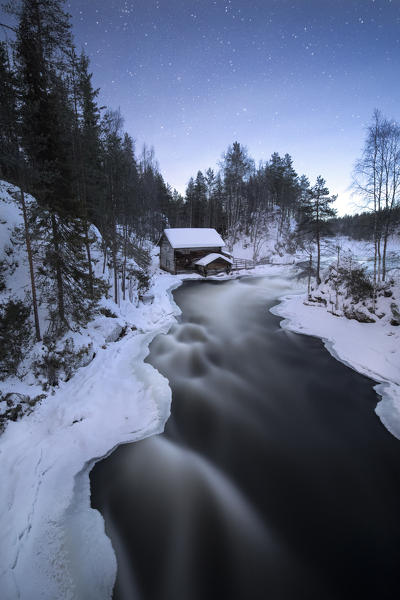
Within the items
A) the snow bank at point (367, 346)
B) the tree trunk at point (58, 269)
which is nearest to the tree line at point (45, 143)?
the tree trunk at point (58, 269)

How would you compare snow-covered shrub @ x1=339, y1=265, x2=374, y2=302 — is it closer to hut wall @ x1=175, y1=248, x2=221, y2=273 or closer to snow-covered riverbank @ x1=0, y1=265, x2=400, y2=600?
snow-covered riverbank @ x1=0, y1=265, x2=400, y2=600

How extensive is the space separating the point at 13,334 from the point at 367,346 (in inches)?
620

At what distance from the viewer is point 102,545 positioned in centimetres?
462

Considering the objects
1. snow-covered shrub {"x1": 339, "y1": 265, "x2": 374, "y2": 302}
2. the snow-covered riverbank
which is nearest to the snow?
the snow-covered riverbank

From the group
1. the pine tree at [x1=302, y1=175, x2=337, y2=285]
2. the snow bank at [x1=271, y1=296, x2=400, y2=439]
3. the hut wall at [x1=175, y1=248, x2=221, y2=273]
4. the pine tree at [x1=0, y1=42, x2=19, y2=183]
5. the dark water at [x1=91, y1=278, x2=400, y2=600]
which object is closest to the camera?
the dark water at [x1=91, y1=278, x2=400, y2=600]

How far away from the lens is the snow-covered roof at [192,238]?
34.7 meters

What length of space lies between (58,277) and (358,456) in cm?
1214

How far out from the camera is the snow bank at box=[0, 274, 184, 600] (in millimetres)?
4102

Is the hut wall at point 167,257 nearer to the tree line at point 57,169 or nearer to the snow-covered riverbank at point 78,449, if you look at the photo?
the tree line at point 57,169

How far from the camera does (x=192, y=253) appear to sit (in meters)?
36.1

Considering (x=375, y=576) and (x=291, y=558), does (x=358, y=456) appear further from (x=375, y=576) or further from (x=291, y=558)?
(x=291, y=558)

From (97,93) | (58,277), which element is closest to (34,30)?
(58,277)

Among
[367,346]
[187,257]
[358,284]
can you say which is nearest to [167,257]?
[187,257]

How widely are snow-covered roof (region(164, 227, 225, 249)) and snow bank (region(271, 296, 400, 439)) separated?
20587 millimetres
